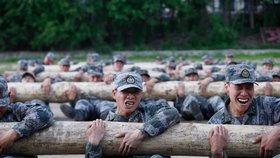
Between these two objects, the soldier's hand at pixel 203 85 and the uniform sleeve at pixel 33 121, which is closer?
the uniform sleeve at pixel 33 121

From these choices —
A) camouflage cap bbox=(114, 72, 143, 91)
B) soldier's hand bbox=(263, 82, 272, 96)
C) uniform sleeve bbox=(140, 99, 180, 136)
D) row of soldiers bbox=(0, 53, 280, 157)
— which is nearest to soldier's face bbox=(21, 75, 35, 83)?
soldier's hand bbox=(263, 82, 272, 96)

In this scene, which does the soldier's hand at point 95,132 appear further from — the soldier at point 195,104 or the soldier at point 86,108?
the soldier at point 195,104

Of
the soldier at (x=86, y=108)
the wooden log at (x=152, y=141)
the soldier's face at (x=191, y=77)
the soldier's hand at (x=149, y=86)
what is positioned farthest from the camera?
the soldier's face at (x=191, y=77)

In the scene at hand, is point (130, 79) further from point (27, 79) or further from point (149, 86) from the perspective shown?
point (27, 79)

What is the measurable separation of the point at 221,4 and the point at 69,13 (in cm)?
912

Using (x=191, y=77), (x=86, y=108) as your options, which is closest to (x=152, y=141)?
(x=86, y=108)

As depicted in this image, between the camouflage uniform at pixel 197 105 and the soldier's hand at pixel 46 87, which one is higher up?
the soldier's hand at pixel 46 87

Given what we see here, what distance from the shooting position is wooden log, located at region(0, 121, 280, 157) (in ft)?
13.3

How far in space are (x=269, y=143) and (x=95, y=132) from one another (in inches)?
53.6

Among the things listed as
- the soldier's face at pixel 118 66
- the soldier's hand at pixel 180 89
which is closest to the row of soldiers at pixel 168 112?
the soldier's hand at pixel 180 89

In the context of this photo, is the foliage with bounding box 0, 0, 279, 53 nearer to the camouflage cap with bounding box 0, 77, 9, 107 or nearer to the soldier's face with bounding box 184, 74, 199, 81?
the soldier's face with bounding box 184, 74, 199, 81

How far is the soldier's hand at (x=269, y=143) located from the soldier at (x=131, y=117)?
2.30 feet

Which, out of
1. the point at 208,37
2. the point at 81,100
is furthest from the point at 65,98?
the point at 208,37

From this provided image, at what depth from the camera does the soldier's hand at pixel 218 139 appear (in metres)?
3.95
